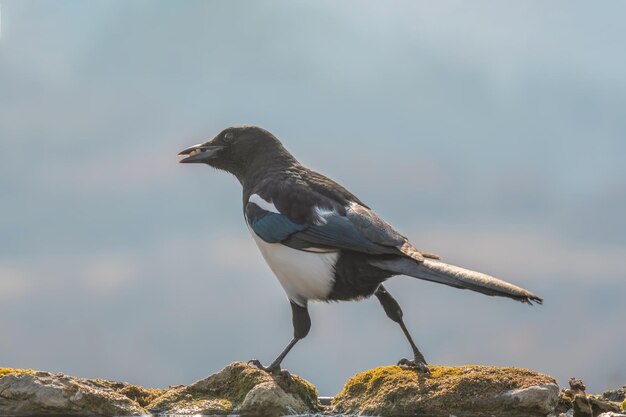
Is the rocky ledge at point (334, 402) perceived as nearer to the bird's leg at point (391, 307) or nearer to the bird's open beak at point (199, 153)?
the bird's leg at point (391, 307)

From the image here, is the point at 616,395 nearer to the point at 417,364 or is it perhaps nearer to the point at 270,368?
the point at 417,364

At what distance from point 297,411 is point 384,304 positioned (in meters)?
1.60

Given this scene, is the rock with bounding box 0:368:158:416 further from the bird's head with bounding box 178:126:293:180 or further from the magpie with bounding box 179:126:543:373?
the bird's head with bounding box 178:126:293:180

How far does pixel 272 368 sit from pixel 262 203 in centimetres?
158

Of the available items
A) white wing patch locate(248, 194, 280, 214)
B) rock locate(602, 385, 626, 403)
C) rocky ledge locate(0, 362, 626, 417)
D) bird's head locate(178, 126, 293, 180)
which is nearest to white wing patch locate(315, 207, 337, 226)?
white wing patch locate(248, 194, 280, 214)

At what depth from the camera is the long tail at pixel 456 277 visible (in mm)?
7262

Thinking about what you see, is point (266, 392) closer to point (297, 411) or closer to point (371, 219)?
point (297, 411)

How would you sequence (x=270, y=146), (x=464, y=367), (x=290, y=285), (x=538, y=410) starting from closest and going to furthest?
(x=538, y=410), (x=464, y=367), (x=290, y=285), (x=270, y=146)

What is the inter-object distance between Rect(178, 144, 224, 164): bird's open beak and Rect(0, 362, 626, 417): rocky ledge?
107 inches

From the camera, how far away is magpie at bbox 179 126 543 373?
788 centimetres

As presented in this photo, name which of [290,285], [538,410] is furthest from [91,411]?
[538,410]

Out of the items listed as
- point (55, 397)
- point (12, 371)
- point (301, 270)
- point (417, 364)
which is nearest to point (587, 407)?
point (417, 364)

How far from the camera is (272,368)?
8.36 metres

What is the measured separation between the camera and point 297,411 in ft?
24.8
